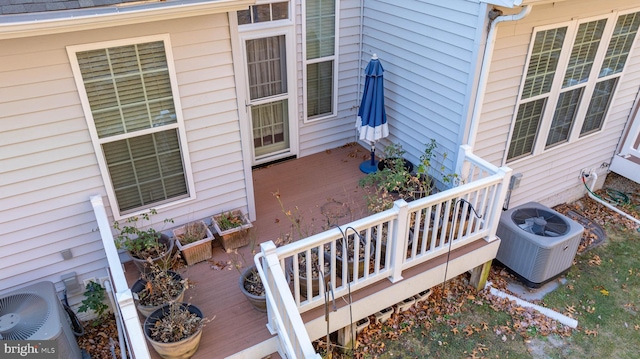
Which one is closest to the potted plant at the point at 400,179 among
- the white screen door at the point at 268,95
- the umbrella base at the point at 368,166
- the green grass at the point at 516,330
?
the umbrella base at the point at 368,166

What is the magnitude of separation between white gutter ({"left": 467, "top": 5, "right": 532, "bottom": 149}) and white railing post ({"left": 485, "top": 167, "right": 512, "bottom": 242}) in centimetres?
74

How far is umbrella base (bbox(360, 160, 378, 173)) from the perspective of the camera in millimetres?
6843

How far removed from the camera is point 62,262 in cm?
474

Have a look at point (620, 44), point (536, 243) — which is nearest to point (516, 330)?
point (536, 243)

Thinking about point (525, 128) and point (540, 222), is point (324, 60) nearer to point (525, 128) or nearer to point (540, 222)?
point (525, 128)

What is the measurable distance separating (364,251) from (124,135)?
107 inches

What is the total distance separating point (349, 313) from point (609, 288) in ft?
12.6

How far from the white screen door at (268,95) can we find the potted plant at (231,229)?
5.78ft

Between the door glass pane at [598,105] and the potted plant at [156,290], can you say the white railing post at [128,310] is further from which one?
the door glass pane at [598,105]

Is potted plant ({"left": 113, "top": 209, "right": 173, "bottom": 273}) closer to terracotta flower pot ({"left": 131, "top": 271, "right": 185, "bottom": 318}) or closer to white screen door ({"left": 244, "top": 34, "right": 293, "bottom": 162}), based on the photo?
terracotta flower pot ({"left": 131, "top": 271, "right": 185, "bottom": 318})

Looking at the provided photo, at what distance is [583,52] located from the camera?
606 cm

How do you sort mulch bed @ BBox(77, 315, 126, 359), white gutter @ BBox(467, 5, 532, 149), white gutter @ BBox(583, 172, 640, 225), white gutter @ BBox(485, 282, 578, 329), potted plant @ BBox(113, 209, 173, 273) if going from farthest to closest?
white gutter @ BBox(583, 172, 640, 225) → white gutter @ BBox(485, 282, 578, 329) → mulch bed @ BBox(77, 315, 126, 359) → potted plant @ BBox(113, 209, 173, 273) → white gutter @ BBox(467, 5, 532, 149)

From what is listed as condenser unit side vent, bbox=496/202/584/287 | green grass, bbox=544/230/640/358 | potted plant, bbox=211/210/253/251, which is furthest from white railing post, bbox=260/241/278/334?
condenser unit side vent, bbox=496/202/584/287

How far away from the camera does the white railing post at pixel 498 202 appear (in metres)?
5.01
